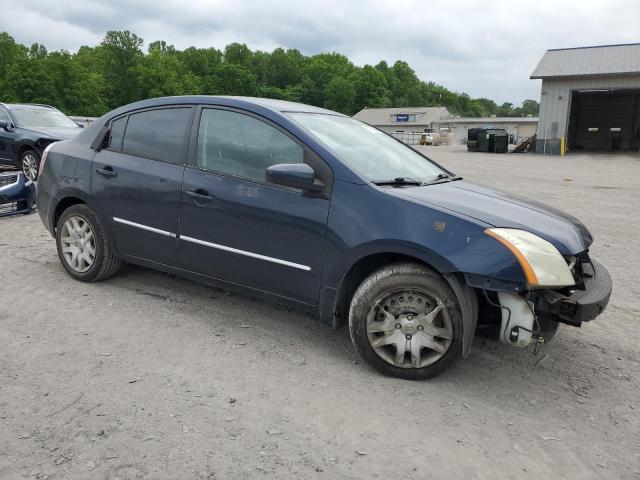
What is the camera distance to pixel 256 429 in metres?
2.73

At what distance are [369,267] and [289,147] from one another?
973 millimetres

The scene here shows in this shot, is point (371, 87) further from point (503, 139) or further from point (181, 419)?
Answer: point (181, 419)

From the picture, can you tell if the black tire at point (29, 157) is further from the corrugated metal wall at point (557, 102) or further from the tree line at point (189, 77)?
the tree line at point (189, 77)

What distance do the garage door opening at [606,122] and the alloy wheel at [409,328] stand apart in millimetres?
37555

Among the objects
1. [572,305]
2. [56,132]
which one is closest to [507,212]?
[572,305]

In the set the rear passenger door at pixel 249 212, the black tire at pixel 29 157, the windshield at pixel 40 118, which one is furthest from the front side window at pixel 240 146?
the windshield at pixel 40 118

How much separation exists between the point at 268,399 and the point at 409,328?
918 millimetres

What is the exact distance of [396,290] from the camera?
3203 mm

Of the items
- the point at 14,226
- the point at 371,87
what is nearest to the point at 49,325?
the point at 14,226

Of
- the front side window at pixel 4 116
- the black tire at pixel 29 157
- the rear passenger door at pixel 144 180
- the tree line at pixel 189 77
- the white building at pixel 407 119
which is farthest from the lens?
the white building at pixel 407 119

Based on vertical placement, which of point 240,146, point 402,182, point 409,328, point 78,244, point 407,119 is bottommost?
point 409,328

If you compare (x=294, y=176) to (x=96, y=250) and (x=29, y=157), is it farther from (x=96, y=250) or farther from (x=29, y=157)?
(x=29, y=157)

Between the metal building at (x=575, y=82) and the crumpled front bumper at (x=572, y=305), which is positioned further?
the metal building at (x=575, y=82)

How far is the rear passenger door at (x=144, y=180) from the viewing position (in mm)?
4109
